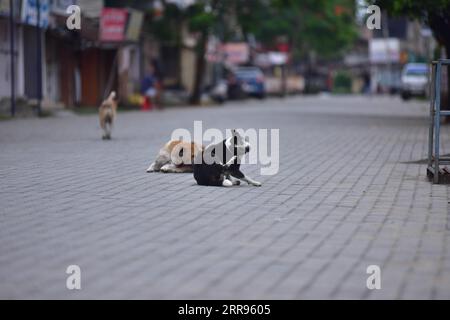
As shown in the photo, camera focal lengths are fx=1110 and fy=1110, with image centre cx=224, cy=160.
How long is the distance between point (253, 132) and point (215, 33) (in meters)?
28.2

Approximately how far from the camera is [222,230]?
859 centimetres

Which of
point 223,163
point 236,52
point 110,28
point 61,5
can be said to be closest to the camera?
point 223,163

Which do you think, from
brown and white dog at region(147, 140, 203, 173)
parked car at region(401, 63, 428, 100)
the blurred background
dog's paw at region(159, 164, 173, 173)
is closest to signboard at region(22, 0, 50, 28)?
the blurred background

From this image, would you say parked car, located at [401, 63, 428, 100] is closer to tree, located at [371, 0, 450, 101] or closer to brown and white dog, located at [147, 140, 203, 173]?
tree, located at [371, 0, 450, 101]

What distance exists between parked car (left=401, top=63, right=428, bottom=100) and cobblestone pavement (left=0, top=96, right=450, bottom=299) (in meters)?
45.6

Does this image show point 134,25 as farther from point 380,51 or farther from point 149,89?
point 380,51

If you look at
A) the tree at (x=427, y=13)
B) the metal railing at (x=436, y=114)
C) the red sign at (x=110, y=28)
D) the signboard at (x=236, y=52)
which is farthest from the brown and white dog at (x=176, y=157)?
the signboard at (x=236, y=52)

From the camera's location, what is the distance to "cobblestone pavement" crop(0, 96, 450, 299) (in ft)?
20.9

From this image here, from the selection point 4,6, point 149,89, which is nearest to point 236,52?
point 149,89

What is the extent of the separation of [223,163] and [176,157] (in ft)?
5.77

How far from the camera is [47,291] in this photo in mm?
6152

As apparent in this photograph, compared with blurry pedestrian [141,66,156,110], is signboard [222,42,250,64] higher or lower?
higher
